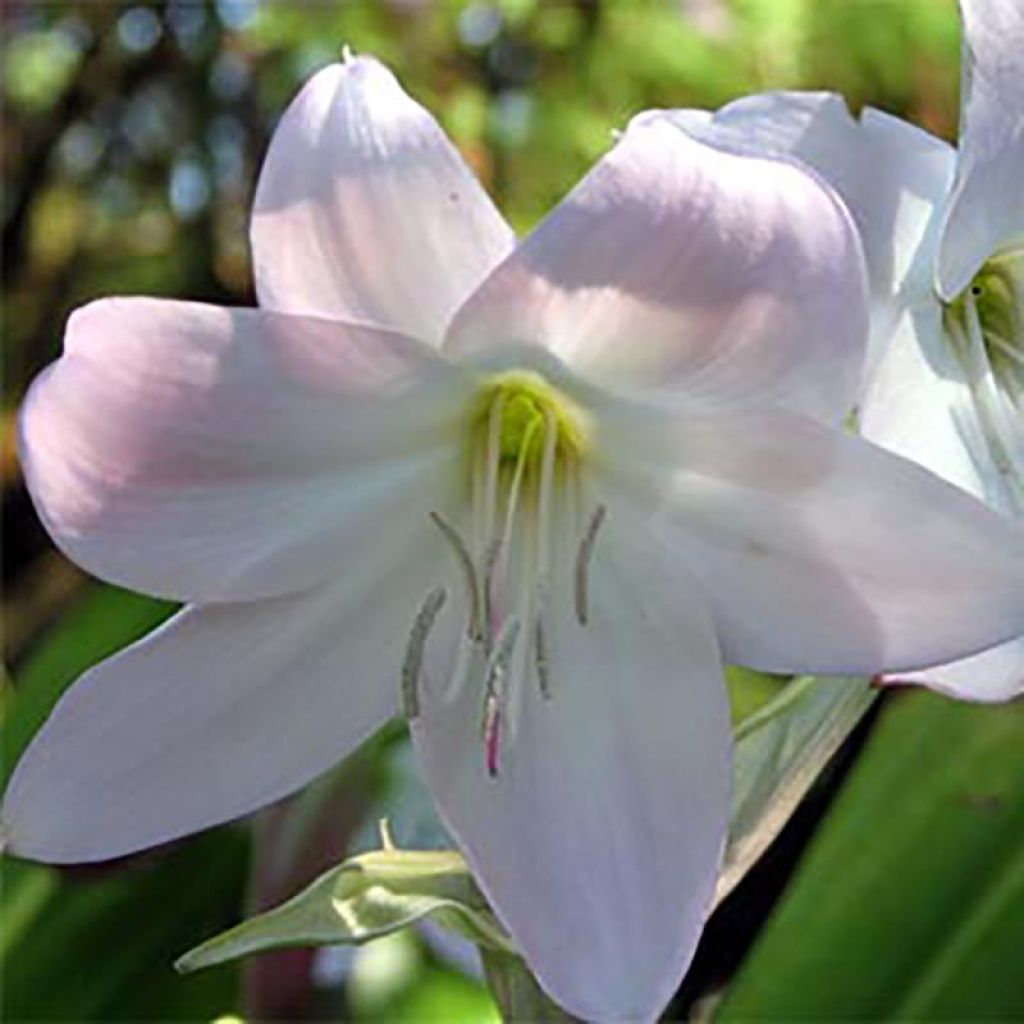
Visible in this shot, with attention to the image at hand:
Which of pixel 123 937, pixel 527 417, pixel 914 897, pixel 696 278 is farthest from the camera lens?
pixel 123 937

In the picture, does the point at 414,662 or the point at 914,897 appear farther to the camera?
the point at 914,897

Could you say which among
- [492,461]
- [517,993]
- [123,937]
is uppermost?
[492,461]

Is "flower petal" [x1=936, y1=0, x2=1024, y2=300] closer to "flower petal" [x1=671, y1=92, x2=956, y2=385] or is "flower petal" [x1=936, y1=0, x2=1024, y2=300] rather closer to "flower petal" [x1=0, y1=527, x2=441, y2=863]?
"flower petal" [x1=671, y1=92, x2=956, y2=385]

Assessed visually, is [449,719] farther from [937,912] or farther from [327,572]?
[937,912]

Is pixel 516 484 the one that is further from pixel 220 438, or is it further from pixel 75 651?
pixel 75 651

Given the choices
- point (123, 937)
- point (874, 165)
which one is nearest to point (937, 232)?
point (874, 165)

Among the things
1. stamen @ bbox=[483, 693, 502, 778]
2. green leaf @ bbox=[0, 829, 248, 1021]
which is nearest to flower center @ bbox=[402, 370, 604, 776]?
stamen @ bbox=[483, 693, 502, 778]

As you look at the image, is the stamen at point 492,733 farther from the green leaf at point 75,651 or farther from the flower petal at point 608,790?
the green leaf at point 75,651

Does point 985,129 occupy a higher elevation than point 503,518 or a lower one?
higher
